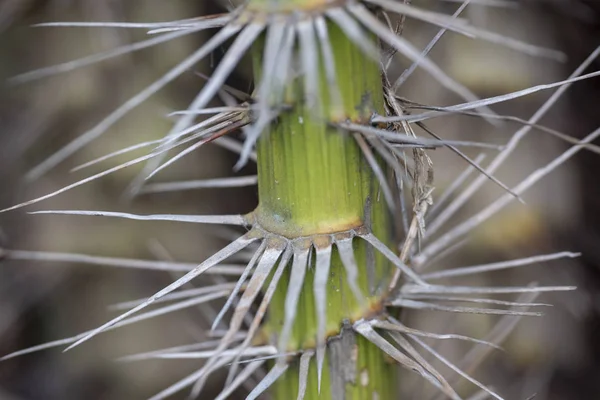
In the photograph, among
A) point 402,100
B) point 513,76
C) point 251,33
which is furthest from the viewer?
point 513,76

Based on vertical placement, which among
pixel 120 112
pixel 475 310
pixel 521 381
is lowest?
pixel 521 381

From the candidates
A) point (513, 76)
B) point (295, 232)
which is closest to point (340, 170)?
point (295, 232)

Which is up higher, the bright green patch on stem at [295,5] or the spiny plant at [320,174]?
the bright green patch on stem at [295,5]

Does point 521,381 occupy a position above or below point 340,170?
below

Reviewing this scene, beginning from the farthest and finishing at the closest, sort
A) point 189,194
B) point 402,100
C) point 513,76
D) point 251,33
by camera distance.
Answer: point 189,194 < point 513,76 < point 402,100 < point 251,33

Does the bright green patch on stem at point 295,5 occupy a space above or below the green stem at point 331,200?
above

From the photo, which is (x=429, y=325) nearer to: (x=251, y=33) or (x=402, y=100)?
(x=402, y=100)

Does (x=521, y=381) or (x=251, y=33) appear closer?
(x=251, y=33)

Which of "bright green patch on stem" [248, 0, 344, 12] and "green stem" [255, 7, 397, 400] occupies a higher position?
"bright green patch on stem" [248, 0, 344, 12]
